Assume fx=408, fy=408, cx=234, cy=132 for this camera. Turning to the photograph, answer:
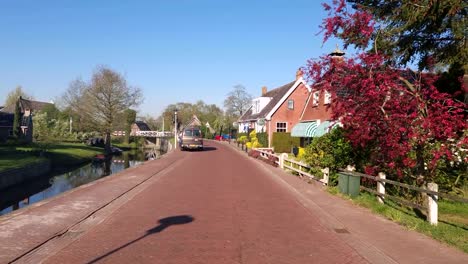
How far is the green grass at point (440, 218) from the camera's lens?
8312 mm

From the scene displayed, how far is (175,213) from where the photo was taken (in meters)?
10.5

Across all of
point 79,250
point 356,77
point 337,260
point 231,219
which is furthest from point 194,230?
point 356,77

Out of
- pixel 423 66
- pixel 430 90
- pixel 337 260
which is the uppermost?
pixel 423 66

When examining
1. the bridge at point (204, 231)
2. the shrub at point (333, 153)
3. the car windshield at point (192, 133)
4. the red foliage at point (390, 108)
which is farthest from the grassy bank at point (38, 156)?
the red foliage at point (390, 108)

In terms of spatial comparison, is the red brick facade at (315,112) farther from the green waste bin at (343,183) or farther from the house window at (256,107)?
the house window at (256,107)

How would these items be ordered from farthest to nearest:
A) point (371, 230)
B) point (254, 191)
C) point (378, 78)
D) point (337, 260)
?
point (254, 191)
point (378, 78)
point (371, 230)
point (337, 260)

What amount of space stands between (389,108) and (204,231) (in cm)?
630

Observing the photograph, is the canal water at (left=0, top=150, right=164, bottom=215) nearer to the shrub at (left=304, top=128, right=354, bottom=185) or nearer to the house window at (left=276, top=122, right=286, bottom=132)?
the shrub at (left=304, top=128, right=354, bottom=185)

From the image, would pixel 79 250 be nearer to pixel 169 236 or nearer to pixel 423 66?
pixel 169 236

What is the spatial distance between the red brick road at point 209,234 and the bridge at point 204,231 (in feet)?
0.06

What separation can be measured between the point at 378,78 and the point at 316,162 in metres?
7.09

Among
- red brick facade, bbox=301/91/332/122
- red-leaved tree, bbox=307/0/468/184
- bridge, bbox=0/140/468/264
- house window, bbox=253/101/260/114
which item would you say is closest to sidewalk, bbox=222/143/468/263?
bridge, bbox=0/140/468/264

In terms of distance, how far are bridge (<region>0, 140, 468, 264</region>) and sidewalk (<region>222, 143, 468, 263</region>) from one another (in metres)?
0.02

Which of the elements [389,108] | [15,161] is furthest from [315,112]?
[15,161]
